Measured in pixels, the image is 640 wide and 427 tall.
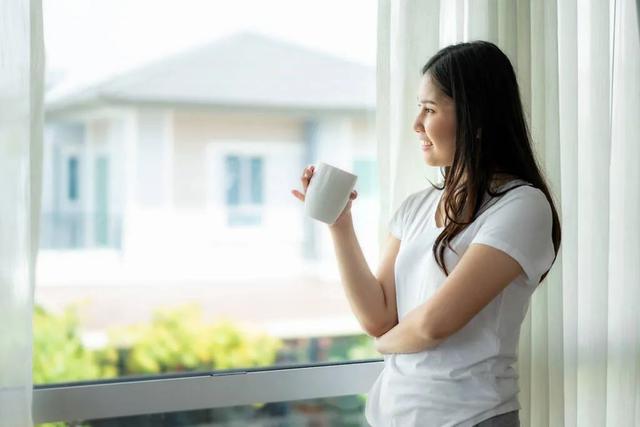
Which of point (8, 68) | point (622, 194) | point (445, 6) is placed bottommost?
point (622, 194)

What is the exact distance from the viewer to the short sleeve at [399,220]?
133 cm

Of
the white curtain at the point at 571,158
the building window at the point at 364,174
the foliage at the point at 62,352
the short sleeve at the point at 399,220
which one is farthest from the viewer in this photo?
the building window at the point at 364,174

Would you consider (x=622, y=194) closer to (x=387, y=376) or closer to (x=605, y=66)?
(x=605, y=66)

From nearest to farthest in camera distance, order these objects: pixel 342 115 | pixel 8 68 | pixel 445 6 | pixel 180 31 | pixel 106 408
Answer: pixel 8 68 → pixel 106 408 → pixel 445 6 → pixel 180 31 → pixel 342 115

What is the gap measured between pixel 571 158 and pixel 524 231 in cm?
47

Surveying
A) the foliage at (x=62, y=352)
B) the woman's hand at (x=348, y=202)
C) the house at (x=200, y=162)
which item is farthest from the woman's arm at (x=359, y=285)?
the house at (x=200, y=162)

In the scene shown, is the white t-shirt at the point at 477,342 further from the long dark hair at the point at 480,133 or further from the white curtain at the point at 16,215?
the white curtain at the point at 16,215

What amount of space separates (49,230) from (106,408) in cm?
714

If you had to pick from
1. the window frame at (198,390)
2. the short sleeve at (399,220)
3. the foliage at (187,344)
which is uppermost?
the short sleeve at (399,220)

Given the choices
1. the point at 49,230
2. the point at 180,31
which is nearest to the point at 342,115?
the point at 180,31

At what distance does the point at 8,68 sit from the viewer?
44.9 inches

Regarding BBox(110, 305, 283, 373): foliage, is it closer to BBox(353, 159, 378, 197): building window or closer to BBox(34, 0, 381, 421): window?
BBox(34, 0, 381, 421): window

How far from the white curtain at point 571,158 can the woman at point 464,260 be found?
0.58 ft

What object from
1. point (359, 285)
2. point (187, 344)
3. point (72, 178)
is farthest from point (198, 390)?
point (72, 178)
